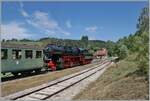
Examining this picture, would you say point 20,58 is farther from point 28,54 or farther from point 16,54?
point 28,54

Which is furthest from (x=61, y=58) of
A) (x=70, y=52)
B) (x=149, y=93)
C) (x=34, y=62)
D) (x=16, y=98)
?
(x=149, y=93)

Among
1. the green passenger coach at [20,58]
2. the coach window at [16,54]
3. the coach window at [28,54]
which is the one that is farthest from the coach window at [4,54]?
the coach window at [28,54]

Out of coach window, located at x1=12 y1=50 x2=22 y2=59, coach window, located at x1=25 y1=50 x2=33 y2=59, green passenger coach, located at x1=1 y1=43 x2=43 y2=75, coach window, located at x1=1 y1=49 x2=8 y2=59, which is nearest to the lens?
coach window, located at x1=1 y1=49 x2=8 y2=59

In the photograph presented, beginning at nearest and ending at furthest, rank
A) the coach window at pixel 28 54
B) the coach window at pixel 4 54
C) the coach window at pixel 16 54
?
the coach window at pixel 4 54
the coach window at pixel 16 54
the coach window at pixel 28 54

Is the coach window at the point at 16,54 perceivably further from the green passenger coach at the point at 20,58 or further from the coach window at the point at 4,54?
the coach window at the point at 4,54

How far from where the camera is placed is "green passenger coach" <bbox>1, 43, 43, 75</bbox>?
66.7ft

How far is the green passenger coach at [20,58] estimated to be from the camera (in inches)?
800

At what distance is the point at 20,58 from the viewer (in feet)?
73.9

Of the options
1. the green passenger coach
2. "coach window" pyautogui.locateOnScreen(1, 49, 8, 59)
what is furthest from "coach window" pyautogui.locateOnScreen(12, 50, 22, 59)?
"coach window" pyautogui.locateOnScreen(1, 49, 8, 59)

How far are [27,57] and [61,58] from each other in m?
12.1

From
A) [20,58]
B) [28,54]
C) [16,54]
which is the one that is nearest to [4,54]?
[16,54]

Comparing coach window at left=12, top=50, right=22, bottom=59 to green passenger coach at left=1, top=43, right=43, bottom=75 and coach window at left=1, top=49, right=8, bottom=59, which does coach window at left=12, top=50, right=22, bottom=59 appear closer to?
green passenger coach at left=1, top=43, right=43, bottom=75

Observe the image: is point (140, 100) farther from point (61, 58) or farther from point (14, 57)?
point (61, 58)

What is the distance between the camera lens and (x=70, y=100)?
13359mm
